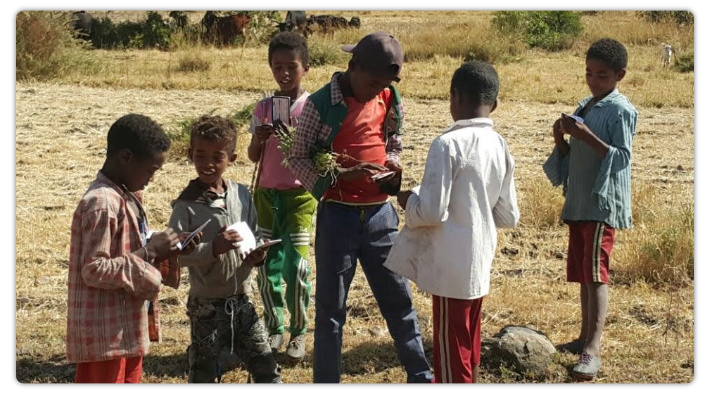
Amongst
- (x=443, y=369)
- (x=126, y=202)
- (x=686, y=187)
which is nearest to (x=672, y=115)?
(x=686, y=187)

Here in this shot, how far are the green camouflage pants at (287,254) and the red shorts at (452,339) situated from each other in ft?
4.03

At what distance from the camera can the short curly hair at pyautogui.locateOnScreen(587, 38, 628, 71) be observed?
5609 mm

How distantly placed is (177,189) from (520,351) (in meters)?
4.55

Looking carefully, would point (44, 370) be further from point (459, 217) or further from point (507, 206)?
point (507, 206)

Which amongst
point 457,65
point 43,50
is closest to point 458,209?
point 457,65

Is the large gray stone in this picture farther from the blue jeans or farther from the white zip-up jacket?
the white zip-up jacket

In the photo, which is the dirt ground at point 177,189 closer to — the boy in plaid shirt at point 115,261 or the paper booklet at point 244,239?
the paper booklet at point 244,239

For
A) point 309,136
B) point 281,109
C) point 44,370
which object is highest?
point 281,109

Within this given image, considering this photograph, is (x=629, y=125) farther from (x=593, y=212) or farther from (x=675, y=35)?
(x=675, y=35)

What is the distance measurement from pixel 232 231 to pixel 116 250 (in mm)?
528

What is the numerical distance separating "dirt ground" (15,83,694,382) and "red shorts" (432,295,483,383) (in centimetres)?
92

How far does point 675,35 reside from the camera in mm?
18828

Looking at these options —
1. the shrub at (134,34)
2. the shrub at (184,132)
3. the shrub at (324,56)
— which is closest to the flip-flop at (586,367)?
the shrub at (184,132)

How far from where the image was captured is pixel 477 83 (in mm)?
4727
